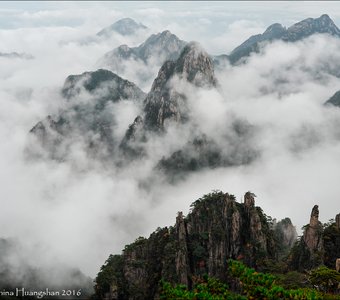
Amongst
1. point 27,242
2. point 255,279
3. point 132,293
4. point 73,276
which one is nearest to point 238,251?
point 132,293

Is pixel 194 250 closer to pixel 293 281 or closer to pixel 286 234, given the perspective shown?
pixel 293 281

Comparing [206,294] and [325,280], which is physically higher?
[325,280]

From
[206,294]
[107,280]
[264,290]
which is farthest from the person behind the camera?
[107,280]

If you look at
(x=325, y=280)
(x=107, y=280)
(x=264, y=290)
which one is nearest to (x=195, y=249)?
(x=107, y=280)

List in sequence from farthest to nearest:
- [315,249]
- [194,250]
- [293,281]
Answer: [194,250] < [315,249] < [293,281]

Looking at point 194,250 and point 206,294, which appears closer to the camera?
point 206,294

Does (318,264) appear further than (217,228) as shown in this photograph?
No

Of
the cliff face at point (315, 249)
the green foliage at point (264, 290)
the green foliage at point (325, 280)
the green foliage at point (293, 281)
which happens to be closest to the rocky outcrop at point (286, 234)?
the cliff face at point (315, 249)

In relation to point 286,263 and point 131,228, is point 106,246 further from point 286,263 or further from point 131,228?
point 286,263

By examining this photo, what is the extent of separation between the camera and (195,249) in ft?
298

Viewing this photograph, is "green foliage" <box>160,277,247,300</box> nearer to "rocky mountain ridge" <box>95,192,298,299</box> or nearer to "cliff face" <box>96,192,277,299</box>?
"rocky mountain ridge" <box>95,192,298,299</box>

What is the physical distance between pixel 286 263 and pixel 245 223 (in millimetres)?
13237

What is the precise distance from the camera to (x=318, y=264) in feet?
259

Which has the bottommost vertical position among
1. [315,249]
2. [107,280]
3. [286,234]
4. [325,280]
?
[325,280]
